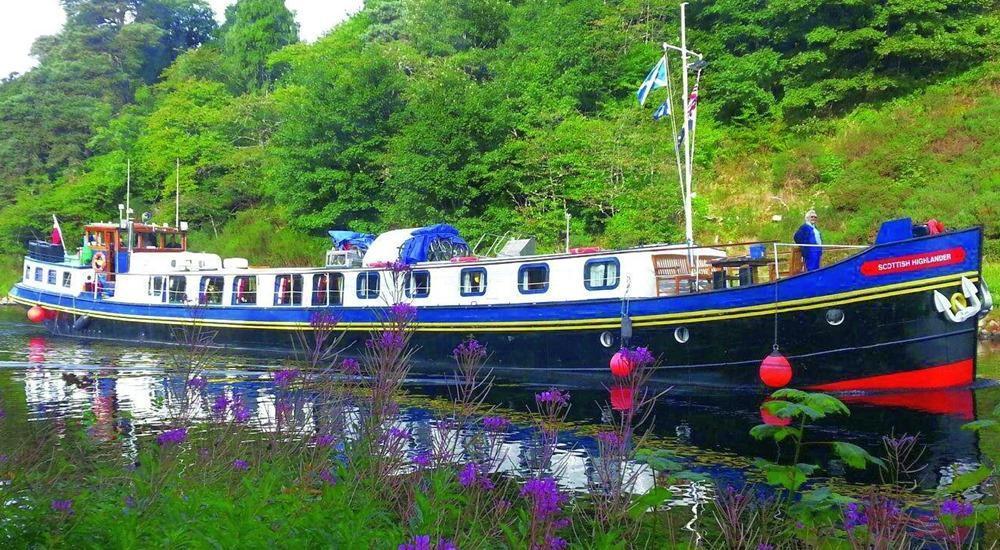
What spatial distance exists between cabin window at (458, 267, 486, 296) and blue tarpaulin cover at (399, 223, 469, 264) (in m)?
1.93

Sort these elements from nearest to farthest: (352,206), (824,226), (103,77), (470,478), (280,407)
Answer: (470,478) < (280,407) < (824,226) < (352,206) < (103,77)

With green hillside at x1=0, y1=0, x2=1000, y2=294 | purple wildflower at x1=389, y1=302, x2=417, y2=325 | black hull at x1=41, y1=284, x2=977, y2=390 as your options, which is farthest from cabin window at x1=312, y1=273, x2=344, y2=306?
purple wildflower at x1=389, y1=302, x2=417, y2=325

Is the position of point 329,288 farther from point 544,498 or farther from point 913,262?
point 544,498

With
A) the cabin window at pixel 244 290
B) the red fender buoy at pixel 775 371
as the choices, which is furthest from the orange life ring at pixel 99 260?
the red fender buoy at pixel 775 371

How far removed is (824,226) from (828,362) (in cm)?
1494

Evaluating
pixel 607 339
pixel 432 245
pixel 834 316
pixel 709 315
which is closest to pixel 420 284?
pixel 432 245

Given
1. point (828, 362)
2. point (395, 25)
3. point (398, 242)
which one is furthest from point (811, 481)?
point (395, 25)

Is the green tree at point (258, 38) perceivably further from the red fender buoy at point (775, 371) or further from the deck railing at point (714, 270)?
the red fender buoy at point (775, 371)

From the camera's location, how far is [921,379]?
1522cm

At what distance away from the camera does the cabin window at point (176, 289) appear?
26859 millimetres

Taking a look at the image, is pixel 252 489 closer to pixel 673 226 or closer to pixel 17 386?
pixel 17 386

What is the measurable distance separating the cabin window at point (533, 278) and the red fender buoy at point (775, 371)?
5377mm

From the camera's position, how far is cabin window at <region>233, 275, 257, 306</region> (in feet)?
81.6

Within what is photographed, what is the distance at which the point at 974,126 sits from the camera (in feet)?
96.8
